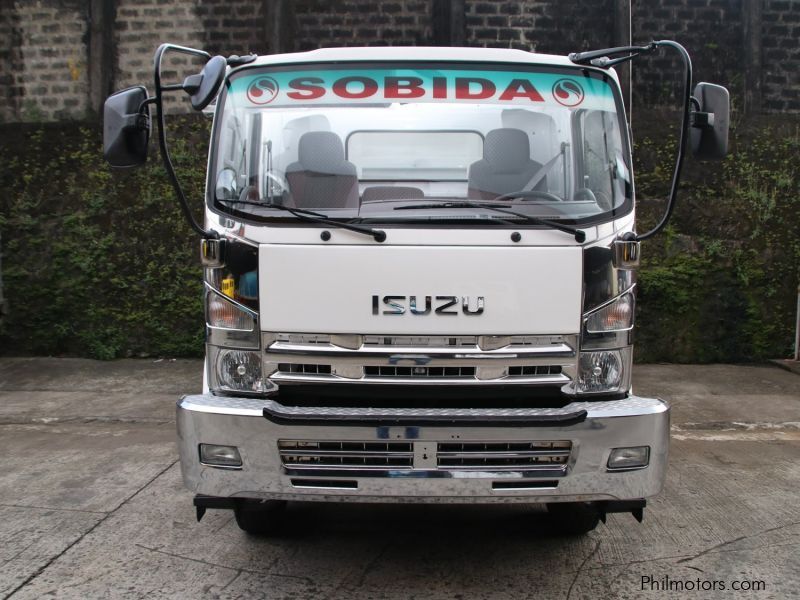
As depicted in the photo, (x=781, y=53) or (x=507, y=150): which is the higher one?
(x=781, y=53)

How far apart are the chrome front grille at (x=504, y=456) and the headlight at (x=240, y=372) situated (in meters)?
0.83

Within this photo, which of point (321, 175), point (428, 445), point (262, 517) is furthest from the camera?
point (262, 517)

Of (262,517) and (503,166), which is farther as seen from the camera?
(262,517)

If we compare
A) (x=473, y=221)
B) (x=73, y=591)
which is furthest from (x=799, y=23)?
(x=73, y=591)

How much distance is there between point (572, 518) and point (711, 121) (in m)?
2.08

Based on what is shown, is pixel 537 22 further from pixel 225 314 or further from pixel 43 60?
pixel 225 314

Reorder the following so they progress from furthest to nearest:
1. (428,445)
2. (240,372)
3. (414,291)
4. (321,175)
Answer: (321,175)
(240,372)
(414,291)
(428,445)

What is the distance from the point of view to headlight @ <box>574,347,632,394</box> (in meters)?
3.38

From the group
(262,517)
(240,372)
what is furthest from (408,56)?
(262,517)

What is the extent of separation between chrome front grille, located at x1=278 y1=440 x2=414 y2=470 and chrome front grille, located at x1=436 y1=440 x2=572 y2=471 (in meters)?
0.16

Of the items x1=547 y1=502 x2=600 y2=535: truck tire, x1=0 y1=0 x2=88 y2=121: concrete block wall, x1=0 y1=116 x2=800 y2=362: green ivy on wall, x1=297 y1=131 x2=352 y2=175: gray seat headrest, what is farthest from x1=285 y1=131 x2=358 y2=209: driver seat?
x1=0 y1=0 x2=88 y2=121: concrete block wall

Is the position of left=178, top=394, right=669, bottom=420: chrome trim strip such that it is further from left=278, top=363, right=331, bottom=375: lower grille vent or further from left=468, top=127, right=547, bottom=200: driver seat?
left=468, top=127, right=547, bottom=200: driver seat

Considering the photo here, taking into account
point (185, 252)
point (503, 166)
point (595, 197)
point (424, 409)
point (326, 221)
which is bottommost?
point (424, 409)

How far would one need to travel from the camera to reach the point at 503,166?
3.72 m
